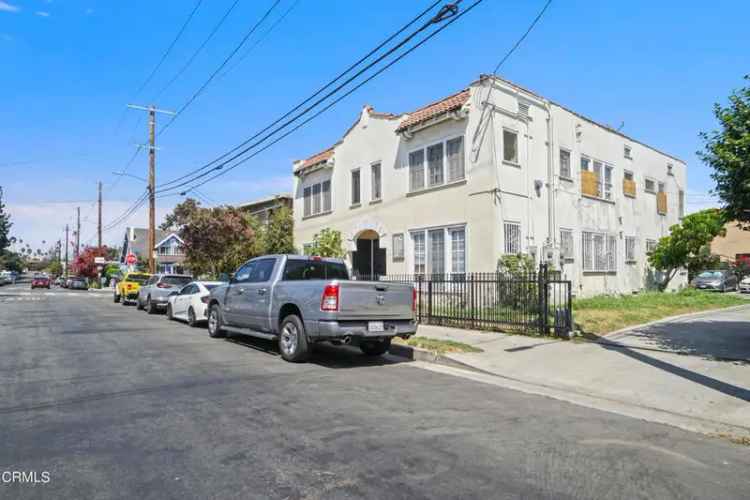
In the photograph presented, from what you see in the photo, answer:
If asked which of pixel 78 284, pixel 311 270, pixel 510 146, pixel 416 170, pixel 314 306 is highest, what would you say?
pixel 510 146

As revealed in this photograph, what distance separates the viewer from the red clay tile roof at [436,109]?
1648 cm

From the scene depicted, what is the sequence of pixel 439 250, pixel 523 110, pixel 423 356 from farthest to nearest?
pixel 439 250, pixel 523 110, pixel 423 356

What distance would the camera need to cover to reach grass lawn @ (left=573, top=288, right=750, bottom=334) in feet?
43.8

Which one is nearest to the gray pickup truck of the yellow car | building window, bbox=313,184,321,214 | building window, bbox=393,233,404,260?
building window, bbox=393,233,404,260

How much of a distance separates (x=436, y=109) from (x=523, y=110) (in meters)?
2.96

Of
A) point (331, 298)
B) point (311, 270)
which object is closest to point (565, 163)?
point (311, 270)

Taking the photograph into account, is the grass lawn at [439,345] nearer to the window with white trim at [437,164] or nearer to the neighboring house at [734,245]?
the window with white trim at [437,164]

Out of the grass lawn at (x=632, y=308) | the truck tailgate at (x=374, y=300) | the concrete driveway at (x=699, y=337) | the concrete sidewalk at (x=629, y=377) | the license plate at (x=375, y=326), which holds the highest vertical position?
the truck tailgate at (x=374, y=300)

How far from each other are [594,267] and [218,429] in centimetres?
1805

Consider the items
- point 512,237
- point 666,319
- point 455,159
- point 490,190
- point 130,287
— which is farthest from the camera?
point 130,287

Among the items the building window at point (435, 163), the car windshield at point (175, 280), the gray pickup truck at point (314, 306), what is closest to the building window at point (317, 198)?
the building window at point (435, 163)

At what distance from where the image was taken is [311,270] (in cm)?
1035

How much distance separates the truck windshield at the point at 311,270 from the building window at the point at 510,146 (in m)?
8.45

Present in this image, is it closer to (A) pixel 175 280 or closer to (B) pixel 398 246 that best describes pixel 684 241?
(B) pixel 398 246
